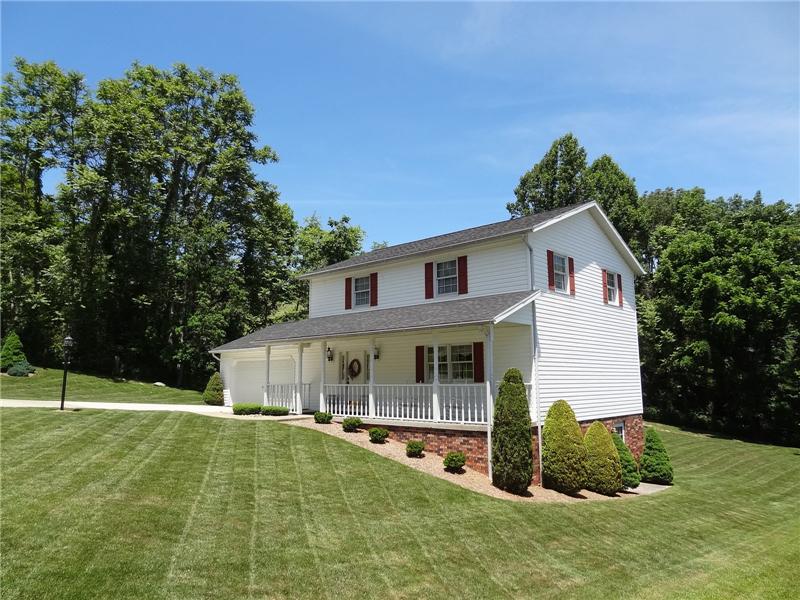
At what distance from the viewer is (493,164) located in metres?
23.1

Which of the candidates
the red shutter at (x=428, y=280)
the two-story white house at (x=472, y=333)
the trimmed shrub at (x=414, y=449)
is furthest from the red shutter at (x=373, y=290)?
the trimmed shrub at (x=414, y=449)

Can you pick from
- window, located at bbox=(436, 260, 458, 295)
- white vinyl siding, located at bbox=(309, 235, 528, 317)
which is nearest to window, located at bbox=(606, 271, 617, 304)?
white vinyl siding, located at bbox=(309, 235, 528, 317)

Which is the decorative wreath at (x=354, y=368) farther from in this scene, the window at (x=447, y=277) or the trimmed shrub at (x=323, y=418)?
the window at (x=447, y=277)

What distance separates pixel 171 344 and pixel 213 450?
23.9m

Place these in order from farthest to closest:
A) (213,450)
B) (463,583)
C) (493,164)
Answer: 1. (493,164)
2. (213,450)
3. (463,583)

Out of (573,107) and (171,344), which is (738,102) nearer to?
(573,107)

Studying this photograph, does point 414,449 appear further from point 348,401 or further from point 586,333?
point 586,333

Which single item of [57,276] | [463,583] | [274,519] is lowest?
[463,583]

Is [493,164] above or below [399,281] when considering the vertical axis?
above

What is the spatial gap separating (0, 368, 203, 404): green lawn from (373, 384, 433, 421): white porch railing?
14.0 metres

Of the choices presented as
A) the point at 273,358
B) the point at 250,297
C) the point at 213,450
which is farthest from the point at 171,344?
the point at 213,450

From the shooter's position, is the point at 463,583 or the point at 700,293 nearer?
the point at 463,583

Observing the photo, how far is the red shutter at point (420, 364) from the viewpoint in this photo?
18.7 metres

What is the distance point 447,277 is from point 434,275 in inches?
22.0
